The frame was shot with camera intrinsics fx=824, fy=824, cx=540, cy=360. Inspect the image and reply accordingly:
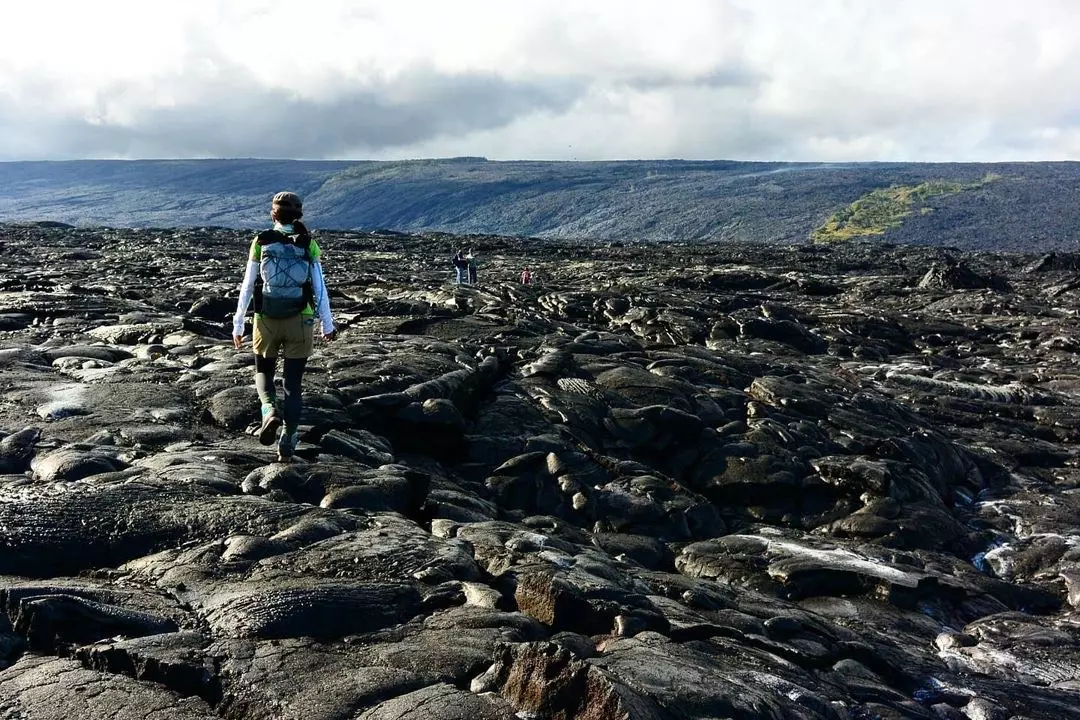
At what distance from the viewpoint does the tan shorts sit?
10828 mm

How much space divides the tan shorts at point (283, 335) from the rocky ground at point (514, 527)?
1568 millimetres

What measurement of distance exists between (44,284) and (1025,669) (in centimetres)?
3291

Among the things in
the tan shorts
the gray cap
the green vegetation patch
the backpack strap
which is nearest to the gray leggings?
the tan shorts

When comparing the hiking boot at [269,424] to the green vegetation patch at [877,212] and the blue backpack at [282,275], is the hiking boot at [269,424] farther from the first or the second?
the green vegetation patch at [877,212]

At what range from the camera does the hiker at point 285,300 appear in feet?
34.4

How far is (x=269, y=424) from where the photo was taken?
11.6 metres

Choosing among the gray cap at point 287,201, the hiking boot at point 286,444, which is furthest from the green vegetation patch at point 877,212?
the gray cap at point 287,201

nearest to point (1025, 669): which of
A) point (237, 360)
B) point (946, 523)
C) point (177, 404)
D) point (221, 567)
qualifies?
point (946, 523)

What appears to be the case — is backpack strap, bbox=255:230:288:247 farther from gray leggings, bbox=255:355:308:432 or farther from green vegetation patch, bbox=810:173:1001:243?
green vegetation patch, bbox=810:173:1001:243

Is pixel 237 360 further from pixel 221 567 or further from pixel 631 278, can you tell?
pixel 631 278

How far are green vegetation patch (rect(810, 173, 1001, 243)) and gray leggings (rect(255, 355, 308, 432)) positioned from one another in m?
137

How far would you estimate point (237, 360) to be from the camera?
17.2 m

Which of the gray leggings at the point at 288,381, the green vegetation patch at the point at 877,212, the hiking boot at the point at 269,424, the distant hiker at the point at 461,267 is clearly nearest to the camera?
the gray leggings at the point at 288,381

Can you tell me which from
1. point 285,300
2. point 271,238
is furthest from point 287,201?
point 285,300
